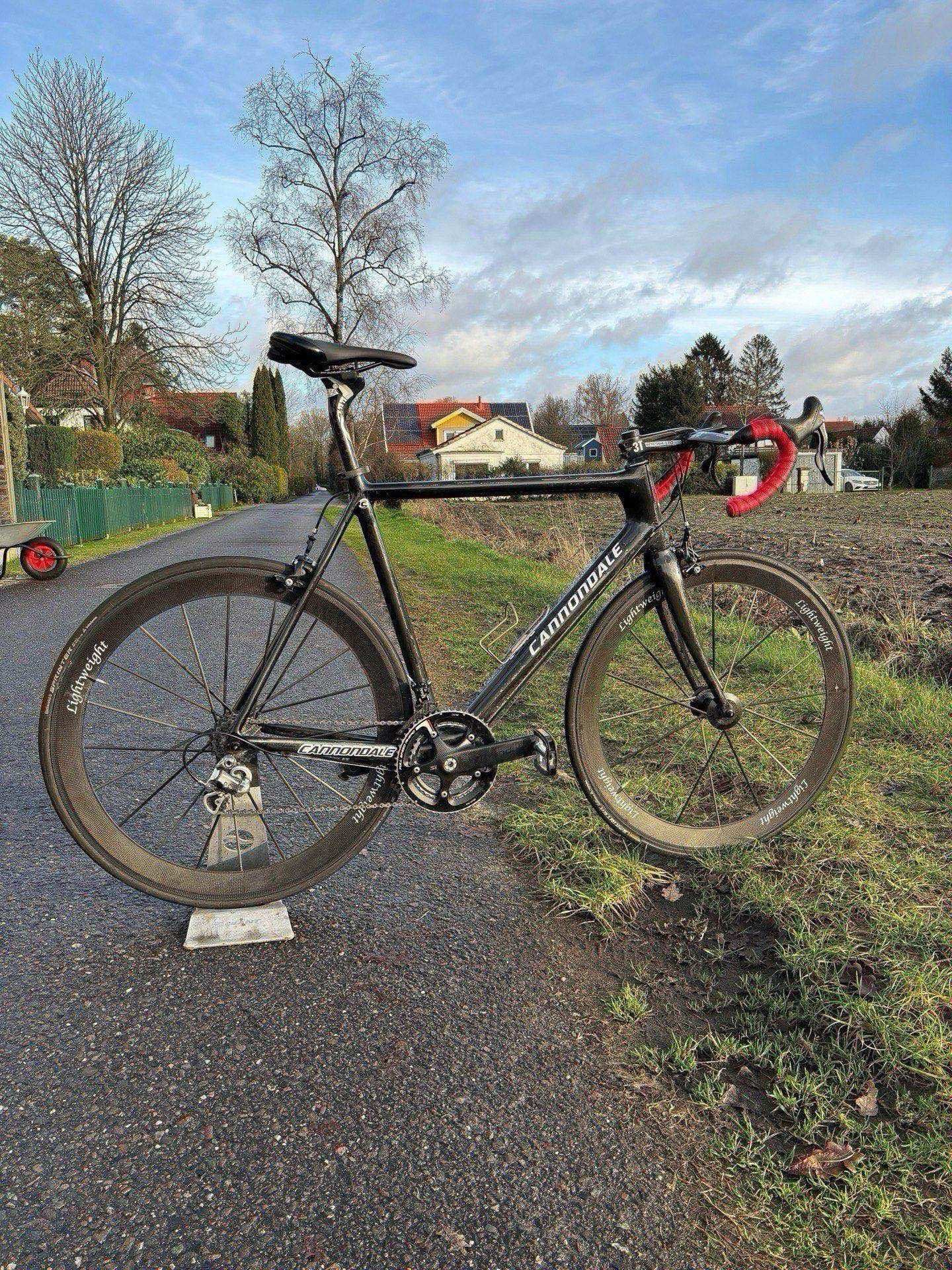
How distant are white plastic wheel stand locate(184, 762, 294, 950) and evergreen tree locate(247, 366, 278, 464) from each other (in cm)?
7742

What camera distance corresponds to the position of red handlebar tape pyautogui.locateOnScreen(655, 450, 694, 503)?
9.88ft

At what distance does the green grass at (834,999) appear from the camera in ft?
5.46

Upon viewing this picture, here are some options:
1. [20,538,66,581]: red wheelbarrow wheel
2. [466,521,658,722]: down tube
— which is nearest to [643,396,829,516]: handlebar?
[466,521,658,722]: down tube

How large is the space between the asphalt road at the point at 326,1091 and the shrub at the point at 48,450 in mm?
26455

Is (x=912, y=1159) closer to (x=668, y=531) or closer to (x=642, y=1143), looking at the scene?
(x=642, y=1143)

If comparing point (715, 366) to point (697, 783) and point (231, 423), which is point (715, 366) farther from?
A: point (697, 783)

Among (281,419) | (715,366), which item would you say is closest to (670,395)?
(715,366)

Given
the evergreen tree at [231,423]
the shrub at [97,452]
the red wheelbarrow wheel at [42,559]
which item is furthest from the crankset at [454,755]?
the evergreen tree at [231,423]

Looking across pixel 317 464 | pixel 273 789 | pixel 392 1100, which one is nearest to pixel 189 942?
pixel 392 1100

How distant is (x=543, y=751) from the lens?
294 cm

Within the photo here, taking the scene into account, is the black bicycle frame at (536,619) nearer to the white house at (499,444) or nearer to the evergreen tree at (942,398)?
the evergreen tree at (942,398)

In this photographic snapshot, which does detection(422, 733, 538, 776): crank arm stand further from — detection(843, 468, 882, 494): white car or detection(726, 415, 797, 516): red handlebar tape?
detection(843, 468, 882, 494): white car

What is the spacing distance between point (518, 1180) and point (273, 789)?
2.31 m

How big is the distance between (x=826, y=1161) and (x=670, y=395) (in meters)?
67.5
